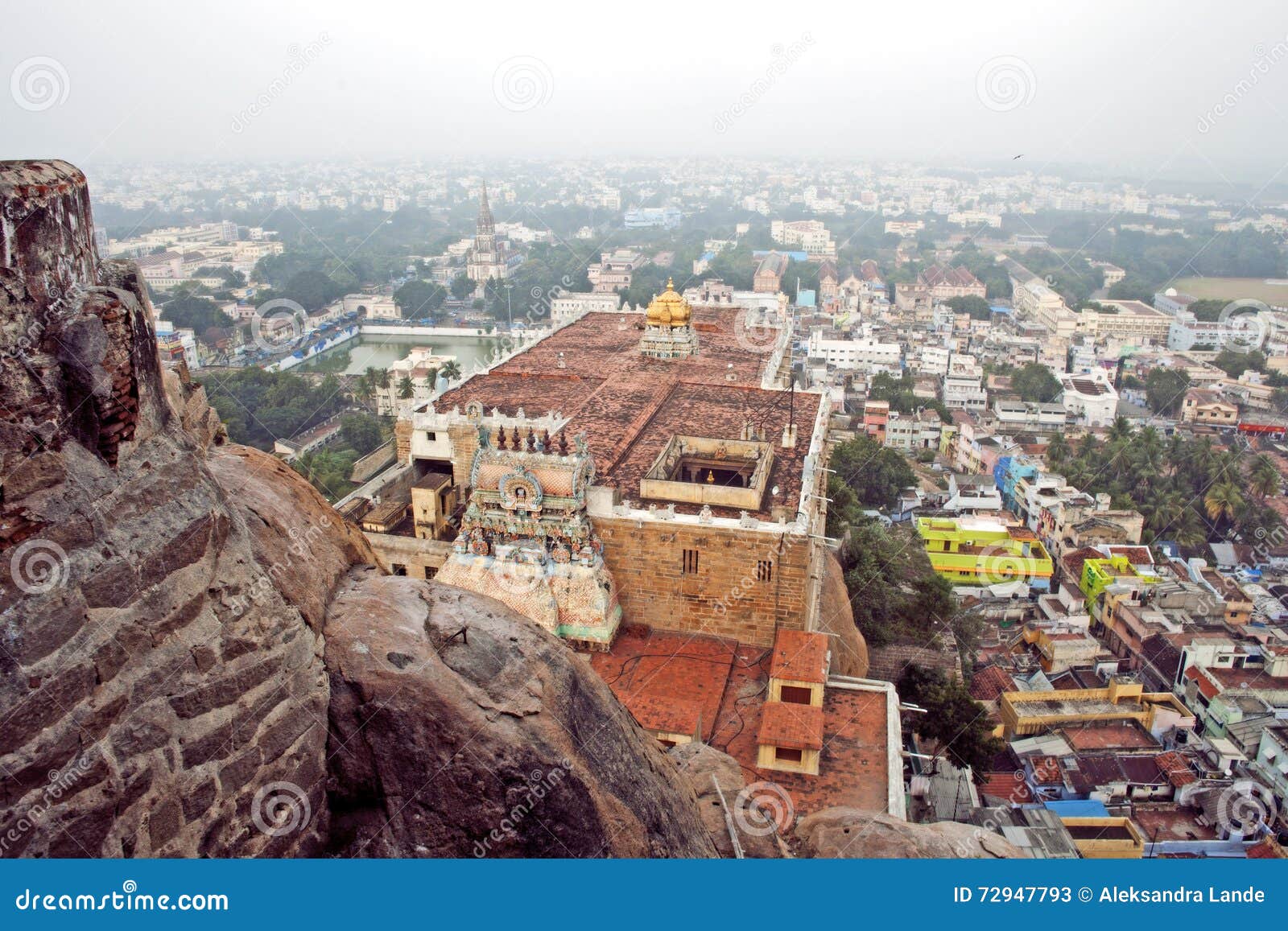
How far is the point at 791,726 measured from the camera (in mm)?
12484

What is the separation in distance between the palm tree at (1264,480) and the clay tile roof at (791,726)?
A: 109 feet

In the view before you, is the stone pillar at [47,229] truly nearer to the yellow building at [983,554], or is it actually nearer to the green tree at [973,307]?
the yellow building at [983,554]

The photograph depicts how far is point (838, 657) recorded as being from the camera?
16891mm

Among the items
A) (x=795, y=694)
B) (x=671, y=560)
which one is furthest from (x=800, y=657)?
(x=671, y=560)

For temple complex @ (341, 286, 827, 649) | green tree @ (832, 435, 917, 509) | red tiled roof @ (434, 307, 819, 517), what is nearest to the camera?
temple complex @ (341, 286, 827, 649)

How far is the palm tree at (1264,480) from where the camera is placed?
37656 millimetres

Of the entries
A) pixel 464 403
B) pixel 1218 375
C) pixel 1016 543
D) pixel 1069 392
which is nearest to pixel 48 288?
pixel 464 403

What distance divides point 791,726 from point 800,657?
1.37m

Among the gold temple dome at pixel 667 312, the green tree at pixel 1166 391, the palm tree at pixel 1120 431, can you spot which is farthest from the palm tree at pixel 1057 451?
the gold temple dome at pixel 667 312

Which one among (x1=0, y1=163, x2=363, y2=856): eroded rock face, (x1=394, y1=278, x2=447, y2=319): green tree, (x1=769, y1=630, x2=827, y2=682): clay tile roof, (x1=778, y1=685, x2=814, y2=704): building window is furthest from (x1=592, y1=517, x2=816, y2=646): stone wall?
(x1=394, y1=278, x2=447, y2=319): green tree

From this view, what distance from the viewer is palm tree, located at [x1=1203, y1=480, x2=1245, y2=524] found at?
36.2 m

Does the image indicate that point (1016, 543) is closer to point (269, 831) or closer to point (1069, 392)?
point (1069, 392)

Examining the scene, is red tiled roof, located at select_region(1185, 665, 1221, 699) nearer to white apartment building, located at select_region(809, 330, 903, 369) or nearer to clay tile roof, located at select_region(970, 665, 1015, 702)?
clay tile roof, located at select_region(970, 665, 1015, 702)

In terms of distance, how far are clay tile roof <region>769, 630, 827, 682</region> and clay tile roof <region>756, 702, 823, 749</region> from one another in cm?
41
